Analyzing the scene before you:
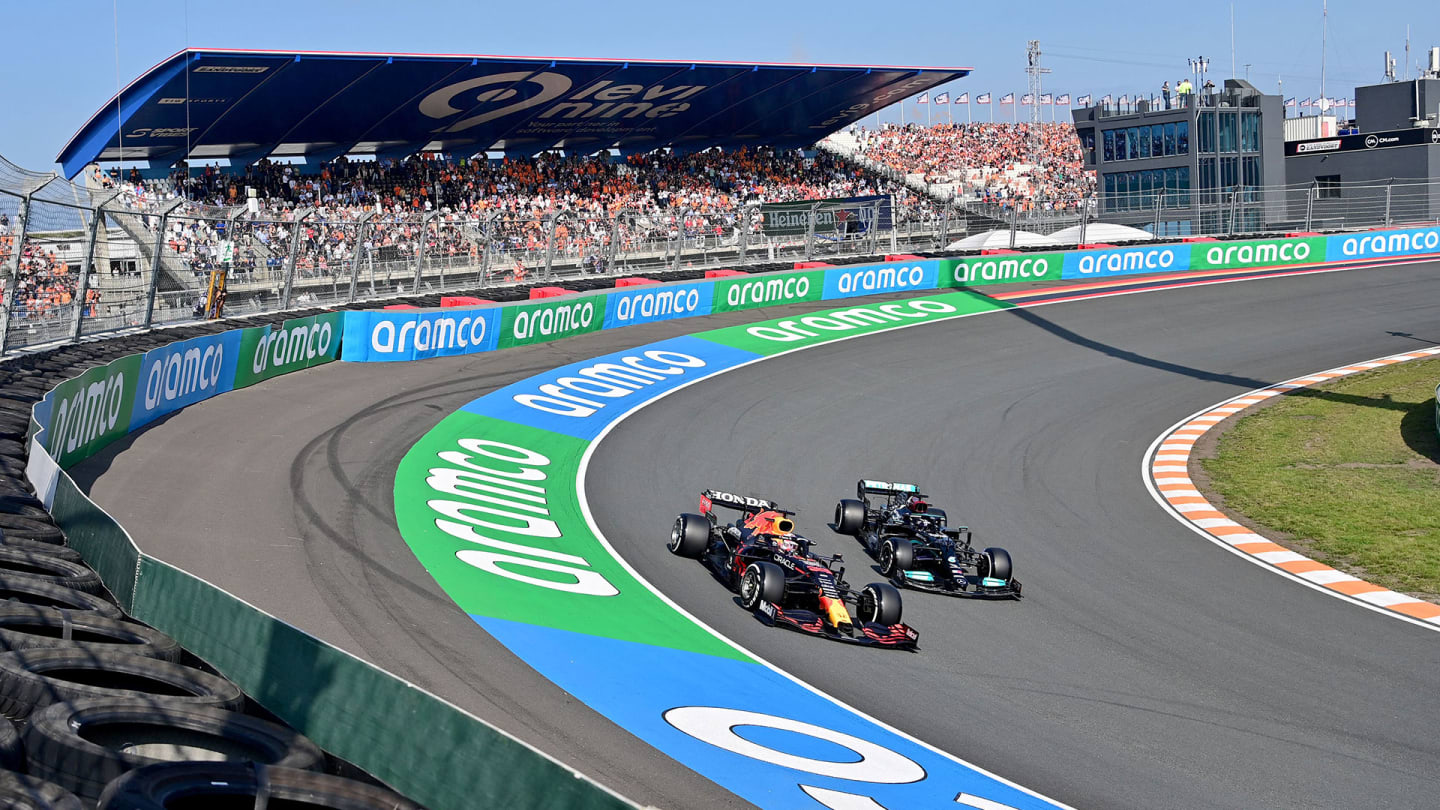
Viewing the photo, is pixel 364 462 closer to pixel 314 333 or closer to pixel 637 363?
pixel 314 333

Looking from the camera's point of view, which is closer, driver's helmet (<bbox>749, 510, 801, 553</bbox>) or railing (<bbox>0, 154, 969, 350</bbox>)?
driver's helmet (<bbox>749, 510, 801, 553</bbox>)

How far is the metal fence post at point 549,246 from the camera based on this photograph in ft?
98.5

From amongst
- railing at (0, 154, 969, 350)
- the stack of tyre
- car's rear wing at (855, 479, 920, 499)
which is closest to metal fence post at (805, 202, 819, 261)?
railing at (0, 154, 969, 350)

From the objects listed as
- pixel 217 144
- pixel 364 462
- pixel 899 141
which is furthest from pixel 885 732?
pixel 899 141

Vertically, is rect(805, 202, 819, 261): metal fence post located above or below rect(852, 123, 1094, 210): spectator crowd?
below

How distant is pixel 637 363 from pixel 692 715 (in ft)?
52.2

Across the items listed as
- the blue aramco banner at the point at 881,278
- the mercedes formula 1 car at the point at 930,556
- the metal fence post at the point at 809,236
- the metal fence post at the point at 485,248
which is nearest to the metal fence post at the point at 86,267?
the mercedes formula 1 car at the point at 930,556

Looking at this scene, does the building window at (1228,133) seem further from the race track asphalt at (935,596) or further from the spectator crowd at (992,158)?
the race track asphalt at (935,596)

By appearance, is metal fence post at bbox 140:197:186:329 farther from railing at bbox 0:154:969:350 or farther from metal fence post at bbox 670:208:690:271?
metal fence post at bbox 670:208:690:271

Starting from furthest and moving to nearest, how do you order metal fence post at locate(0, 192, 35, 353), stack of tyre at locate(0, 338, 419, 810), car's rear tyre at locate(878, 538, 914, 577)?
metal fence post at locate(0, 192, 35, 353) < car's rear tyre at locate(878, 538, 914, 577) < stack of tyre at locate(0, 338, 419, 810)

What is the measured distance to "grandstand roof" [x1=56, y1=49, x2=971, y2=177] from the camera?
35062 millimetres

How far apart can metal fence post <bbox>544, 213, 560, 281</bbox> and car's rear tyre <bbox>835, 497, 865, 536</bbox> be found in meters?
17.5

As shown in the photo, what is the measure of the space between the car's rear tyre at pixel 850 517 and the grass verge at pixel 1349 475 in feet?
16.4

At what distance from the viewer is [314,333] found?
21750 millimetres
